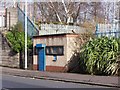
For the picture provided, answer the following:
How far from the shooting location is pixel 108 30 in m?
22.2

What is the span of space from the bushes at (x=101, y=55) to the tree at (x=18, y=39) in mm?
8975

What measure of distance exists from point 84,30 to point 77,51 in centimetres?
252

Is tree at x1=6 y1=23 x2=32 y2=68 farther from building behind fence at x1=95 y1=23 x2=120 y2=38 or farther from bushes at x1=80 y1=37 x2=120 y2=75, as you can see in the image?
bushes at x1=80 y1=37 x2=120 y2=75

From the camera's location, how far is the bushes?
63.7 ft

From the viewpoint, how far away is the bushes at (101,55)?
1942 centimetres

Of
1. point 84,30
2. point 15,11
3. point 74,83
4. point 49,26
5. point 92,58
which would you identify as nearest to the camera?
point 74,83

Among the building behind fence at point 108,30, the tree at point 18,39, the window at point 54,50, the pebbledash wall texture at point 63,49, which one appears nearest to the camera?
the building behind fence at point 108,30

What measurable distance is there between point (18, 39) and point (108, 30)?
10749mm

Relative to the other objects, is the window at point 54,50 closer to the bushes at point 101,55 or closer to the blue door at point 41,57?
the blue door at point 41,57

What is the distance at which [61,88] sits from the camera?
1381 centimetres

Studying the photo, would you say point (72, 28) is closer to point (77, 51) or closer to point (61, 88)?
point (77, 51)

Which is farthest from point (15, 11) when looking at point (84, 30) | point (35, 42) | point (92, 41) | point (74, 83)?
point (74, 83)

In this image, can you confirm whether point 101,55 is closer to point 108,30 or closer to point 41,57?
point 108,30

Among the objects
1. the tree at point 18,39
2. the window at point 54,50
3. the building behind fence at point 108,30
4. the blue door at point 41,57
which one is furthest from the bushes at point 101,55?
the tree at point 18,39
